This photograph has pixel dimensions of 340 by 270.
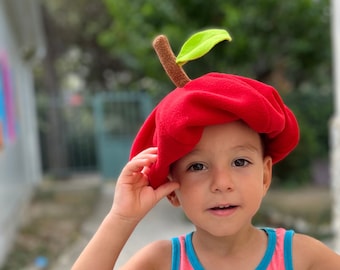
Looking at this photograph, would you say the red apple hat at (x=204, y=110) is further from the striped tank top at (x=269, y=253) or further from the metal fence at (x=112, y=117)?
the metal fence at (x=112, y=117)

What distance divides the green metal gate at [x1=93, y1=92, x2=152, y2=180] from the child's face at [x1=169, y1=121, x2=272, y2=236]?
33.9ft

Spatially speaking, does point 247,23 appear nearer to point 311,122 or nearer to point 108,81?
point 311,122

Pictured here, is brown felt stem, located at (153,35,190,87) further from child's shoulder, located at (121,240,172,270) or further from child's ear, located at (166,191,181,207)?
child's shoulder, located at (121,240,172,270)

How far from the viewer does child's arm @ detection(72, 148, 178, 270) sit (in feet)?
4.75

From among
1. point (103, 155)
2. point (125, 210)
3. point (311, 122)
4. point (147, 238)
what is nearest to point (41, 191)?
point (103, 155)

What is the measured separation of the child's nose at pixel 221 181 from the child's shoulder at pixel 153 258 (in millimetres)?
263

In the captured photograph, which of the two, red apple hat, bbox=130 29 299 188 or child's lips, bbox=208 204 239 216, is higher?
red apple hat, bbox=130 29 299 188

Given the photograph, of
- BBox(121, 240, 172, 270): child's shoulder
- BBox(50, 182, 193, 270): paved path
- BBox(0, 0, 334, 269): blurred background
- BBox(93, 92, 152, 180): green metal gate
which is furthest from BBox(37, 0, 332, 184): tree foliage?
BBox(121, 240, 172, 270): child's shoulder

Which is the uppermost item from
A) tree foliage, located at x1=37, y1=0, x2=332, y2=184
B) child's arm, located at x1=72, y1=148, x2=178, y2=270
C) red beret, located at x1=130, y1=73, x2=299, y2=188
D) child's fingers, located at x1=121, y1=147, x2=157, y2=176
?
tree foliage, located at x1=37, y1=0, x2=332, y2=184

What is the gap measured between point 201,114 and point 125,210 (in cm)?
35

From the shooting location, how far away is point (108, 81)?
1734cm

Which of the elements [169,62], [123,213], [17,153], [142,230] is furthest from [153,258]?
[17,153]

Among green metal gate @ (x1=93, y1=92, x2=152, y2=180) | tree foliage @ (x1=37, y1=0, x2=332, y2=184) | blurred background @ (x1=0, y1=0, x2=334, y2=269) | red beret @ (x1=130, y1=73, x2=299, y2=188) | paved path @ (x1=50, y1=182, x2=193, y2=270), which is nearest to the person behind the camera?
red beret @ (x1=130, y1=73, x2=299, y2=188)

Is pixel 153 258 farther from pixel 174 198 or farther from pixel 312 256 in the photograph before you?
pixel 312 256
